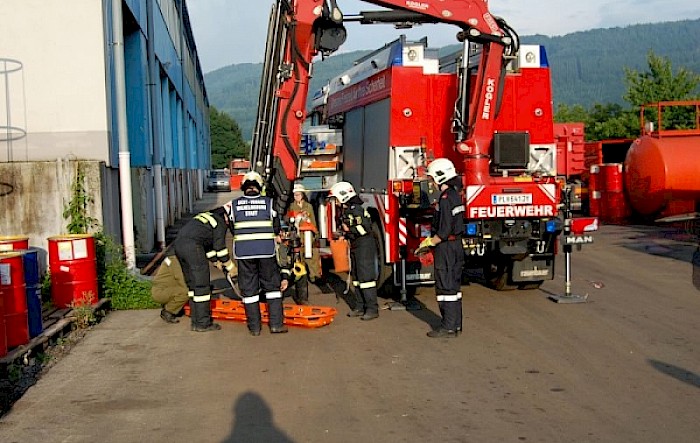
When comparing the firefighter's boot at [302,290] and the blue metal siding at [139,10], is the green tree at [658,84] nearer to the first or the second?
the blue metal siding at [139,10]

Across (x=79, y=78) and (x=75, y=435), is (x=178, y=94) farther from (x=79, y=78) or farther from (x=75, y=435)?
(x=75, y=435)

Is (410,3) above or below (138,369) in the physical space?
above

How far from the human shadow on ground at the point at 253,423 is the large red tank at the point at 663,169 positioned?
1546 centimetres

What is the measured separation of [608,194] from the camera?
24562mm

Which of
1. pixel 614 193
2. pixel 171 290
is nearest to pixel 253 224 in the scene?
pixel 171 290

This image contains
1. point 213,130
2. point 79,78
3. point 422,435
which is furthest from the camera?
point 213,130

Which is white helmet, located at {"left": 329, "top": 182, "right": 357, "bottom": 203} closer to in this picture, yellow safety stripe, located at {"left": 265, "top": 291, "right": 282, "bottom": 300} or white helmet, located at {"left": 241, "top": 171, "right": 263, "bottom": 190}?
white helmet, located at {"left": 241, "top": 171, "right": 263, "bottom": 190}

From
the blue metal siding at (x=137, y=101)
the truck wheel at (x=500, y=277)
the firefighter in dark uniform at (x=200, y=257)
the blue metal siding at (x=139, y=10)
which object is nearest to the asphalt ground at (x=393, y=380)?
the firefighter in dark uniform at (x=200, y=257)

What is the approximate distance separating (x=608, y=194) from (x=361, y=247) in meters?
15.8

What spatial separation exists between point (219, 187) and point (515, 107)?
53.2 m

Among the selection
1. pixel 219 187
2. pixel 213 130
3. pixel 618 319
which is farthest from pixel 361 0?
pixel 213 130

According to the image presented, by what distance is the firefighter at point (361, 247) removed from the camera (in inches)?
419

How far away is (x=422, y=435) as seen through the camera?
19.9ft

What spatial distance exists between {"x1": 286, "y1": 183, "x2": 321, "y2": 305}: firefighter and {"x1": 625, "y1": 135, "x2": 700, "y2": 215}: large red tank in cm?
1089
